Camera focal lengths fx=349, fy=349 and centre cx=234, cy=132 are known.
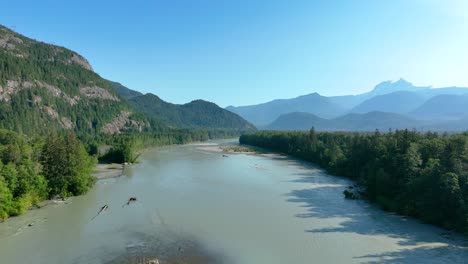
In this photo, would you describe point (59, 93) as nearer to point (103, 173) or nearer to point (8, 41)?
point (8, 41)

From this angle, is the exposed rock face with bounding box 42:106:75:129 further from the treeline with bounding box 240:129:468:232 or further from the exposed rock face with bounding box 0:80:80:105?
the treeline with bounding box 240:129:468:232

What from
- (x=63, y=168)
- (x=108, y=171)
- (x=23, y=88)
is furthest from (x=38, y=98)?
(x=63, y=168)

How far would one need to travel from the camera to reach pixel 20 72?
510ft

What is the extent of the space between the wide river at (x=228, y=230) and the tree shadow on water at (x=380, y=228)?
0.09 meters

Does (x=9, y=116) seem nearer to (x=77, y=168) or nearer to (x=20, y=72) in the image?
(x=20, y=72)

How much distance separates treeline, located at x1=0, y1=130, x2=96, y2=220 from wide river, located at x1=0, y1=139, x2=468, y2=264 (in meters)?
2.00

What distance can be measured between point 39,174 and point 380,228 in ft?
144

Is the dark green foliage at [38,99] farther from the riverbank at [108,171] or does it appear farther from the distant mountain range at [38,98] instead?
the riverbank at [108,171]

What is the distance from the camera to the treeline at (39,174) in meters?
40.7

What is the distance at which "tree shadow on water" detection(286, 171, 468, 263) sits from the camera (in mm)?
30734

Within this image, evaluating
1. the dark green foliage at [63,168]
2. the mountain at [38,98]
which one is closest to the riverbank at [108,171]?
the dark green foliage at [63,168]

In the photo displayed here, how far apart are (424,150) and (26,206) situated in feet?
178

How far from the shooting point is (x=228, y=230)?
1471 inches

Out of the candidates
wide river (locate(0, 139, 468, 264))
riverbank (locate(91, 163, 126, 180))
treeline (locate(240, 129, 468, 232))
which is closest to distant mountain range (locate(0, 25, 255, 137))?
riverbank (locate(91, 163, 126, 180))
